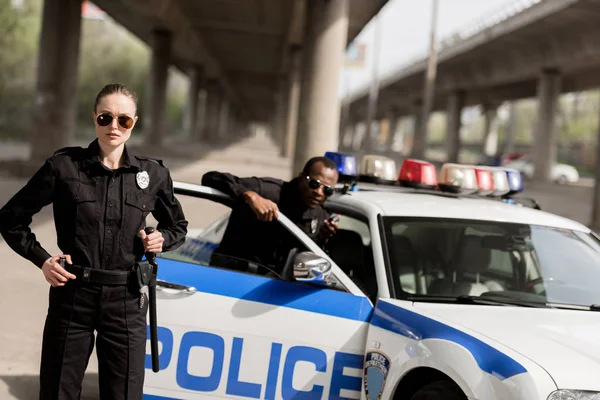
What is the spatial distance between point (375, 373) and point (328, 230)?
1.34 m

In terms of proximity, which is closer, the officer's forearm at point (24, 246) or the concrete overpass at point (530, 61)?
the officer's forearm at point (24, 246)

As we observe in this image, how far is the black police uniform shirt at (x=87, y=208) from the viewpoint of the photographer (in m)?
3.21

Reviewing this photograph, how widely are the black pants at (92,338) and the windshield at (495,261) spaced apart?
1515mm

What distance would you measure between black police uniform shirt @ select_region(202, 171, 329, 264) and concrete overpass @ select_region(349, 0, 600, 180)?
2963cm

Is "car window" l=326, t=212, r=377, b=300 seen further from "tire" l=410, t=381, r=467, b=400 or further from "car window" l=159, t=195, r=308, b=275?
"tire" l=410, t=381, r=467, b=400

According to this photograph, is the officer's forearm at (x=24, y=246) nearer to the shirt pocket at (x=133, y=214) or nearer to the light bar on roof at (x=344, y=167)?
the shirt pocket at (x=133, y=214)

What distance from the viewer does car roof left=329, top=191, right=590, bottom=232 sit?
4.95 meters

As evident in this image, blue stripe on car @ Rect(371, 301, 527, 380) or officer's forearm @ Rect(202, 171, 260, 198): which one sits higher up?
officer's forearm @ Rect(202, 171, 260, 198)

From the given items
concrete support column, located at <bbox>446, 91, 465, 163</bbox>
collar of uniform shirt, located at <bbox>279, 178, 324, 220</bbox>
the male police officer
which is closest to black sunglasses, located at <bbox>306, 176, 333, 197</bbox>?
the male police officer

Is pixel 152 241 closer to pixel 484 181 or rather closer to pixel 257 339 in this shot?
pixel 257 339

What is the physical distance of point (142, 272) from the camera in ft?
10.7

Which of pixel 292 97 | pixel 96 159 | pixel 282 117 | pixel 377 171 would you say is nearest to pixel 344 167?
pixel 377 171

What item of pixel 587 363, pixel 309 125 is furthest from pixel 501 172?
pixel 309 125

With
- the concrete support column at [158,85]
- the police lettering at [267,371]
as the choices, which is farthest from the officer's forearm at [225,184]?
the concrete support column at [158,85]
